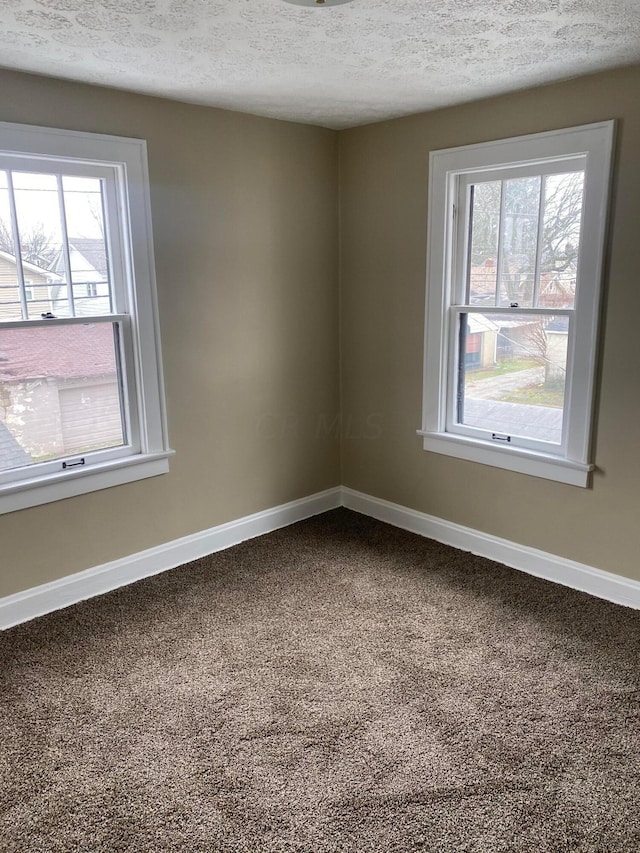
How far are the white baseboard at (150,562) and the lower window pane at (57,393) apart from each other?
0.61 meters

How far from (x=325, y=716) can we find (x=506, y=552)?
5.02 feet

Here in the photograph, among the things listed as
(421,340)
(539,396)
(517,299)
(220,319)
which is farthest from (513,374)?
(220,319)

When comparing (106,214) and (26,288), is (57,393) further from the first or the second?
(106,214)

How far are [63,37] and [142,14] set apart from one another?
39cm

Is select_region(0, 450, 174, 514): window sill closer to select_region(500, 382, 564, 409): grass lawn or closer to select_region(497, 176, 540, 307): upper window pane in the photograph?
select_region(500, 382, 564, 409): grass lawn

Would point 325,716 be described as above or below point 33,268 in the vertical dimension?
below

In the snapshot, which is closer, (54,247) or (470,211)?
(54,247)

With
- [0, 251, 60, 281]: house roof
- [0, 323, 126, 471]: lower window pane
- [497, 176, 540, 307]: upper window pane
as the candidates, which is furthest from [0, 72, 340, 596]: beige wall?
[497, 176, 540, 307]: upper window pane

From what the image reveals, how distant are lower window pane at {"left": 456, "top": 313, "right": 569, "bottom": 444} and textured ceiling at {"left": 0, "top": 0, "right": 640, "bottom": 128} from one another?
1.10 meters

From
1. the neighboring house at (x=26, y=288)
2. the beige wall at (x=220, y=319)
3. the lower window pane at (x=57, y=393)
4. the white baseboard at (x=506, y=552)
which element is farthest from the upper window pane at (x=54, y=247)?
the white baseboard at (x=506, y=552)

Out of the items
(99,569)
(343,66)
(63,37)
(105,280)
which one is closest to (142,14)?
(63,37)

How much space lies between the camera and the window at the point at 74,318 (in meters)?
2.77

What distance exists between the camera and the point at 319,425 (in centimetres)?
413

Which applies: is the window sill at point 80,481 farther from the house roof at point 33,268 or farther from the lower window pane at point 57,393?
the house roof at point 33,268
